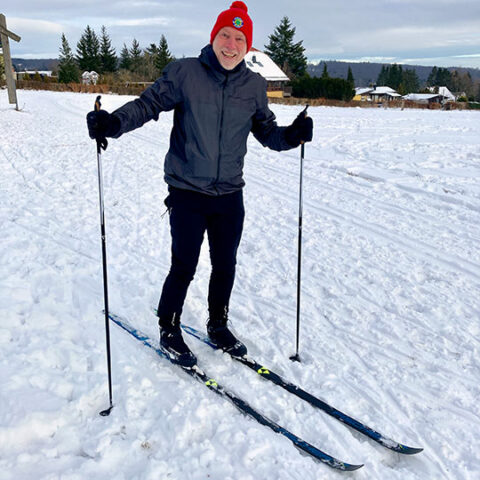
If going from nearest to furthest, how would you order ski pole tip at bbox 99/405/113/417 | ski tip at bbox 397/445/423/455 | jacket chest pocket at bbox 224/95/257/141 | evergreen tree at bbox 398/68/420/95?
1. ski tip at bbox 397/445/423/455
2. ski pole tip at bbox 99/405/113/417
3. jacket chest pocket at bbox 224/95/257/141
4. evergreen tree at bbox 398/68/420/95

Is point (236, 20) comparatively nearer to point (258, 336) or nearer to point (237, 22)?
point (237, 22)

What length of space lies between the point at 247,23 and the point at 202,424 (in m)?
2.46

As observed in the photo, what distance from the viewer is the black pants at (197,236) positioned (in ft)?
9.11

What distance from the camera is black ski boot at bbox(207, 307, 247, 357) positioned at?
3135 mm

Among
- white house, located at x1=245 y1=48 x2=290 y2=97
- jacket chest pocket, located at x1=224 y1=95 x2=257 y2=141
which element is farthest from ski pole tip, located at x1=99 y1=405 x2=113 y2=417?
white house, located at x1=245 y1=48 x2=290 y2=97

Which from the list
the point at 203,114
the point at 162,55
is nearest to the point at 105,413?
the point at 203,114

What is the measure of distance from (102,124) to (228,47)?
2.92ft

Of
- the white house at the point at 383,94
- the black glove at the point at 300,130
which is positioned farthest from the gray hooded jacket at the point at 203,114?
the white house at the point at 383,94

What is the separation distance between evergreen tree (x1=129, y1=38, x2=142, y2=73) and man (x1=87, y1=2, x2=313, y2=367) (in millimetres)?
67387

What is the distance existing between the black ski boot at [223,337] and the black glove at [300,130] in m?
1.35

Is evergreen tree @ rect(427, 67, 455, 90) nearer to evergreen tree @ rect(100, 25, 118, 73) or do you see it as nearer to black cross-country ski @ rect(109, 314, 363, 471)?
evergreen tree @ rect(100, 25, 118, 73)

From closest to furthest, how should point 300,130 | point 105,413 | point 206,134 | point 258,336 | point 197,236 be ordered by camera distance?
1. point 105,413
2. point 206,134
3. point 197,236
4. point 300,130
5. point 258,336

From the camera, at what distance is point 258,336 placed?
3439 mm

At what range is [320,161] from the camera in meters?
9.53
